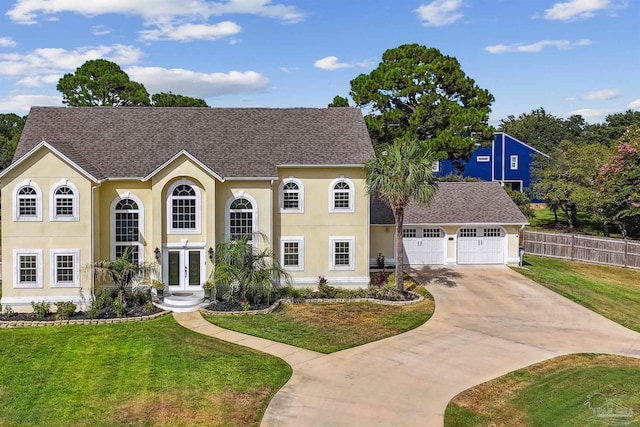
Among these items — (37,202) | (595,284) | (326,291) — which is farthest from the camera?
(595,284)

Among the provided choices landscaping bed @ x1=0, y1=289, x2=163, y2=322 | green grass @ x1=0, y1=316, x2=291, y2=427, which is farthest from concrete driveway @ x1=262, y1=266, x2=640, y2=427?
landscaping bed @ x1=0, y1=289, x2=163, y2=322

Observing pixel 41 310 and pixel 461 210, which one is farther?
pixel 461 210

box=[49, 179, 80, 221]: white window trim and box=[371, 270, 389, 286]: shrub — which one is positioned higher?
box=[49, 179, 80, 221]: white window trim

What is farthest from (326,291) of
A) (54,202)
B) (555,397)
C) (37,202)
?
(37,202)

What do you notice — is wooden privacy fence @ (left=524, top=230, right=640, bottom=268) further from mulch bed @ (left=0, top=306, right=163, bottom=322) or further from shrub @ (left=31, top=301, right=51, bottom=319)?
shrub @ (left=31, top=301, right=51, bottom=319)

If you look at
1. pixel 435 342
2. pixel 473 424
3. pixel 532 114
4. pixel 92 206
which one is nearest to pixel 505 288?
pixel 435 342

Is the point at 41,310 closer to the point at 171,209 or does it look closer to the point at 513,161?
the point at 171,209

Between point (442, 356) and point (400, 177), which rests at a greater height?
point (400, 177)
